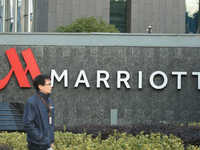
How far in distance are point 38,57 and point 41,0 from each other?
2197 centimetres

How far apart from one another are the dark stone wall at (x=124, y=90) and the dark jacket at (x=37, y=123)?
20.4ft

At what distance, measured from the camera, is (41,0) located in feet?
102

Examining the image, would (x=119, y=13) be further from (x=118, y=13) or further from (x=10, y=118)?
(x=10, y=118)

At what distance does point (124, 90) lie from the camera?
33.6 ft

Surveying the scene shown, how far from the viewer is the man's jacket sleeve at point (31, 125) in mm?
3865

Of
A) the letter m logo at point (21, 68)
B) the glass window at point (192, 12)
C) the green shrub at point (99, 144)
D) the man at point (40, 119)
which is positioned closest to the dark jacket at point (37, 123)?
the man at point (40, 119)

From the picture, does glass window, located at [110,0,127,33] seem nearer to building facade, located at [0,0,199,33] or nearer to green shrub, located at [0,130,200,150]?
building facade, located at [0,0,199,33]

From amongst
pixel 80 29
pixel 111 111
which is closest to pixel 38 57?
pixel 111 111

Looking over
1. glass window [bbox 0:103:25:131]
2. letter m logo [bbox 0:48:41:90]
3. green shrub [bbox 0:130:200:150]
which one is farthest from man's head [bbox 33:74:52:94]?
letter m logo [bbox 0:48:41:90]

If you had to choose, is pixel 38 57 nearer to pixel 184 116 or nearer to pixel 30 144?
pixel 184 116

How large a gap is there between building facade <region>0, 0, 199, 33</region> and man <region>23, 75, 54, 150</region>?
80.3ft

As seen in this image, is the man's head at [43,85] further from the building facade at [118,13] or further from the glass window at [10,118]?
the building facade at [118,13]

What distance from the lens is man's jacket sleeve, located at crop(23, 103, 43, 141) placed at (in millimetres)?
3865

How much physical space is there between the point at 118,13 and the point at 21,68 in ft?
77.4
